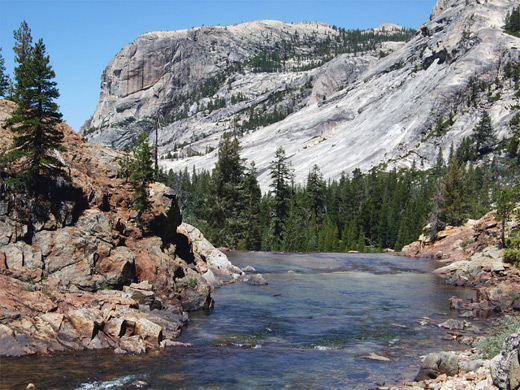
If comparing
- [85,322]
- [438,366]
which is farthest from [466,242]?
[85,322]

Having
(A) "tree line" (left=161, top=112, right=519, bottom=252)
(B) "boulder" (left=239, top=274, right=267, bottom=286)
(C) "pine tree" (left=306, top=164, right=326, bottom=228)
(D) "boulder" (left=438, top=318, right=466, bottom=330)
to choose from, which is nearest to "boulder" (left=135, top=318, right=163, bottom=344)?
(D) "boulder" (left=438, top=318, right=466, bottom=330)

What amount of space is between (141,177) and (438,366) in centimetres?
2466

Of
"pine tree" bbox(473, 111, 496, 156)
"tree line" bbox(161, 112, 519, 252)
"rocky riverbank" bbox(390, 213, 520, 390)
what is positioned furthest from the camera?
"pine tree" bbox(473, 111, 496, 156)

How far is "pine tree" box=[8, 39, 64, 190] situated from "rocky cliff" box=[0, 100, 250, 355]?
1481 millimetres

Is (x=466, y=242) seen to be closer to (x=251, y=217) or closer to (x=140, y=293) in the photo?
(x=251, y=217)

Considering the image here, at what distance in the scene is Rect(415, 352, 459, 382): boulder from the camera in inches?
707

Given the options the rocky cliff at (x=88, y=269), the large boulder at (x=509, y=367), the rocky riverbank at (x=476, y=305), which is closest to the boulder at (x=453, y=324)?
the rocky riverbank at (x=476, y=305)

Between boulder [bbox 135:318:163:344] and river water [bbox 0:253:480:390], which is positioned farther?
boulder [bbox 135:318:163:344]

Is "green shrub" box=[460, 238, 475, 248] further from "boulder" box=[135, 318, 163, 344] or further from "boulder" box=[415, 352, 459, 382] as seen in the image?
"boulder" box=[135, 318, 163, 344]

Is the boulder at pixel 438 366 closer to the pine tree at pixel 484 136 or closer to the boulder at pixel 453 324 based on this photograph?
the boulder at pixel 453 324

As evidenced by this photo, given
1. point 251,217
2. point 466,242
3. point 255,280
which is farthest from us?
point 251,217

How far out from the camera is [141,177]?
3547cm

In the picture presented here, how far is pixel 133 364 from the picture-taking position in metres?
19.8

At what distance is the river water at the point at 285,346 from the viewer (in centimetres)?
1841
